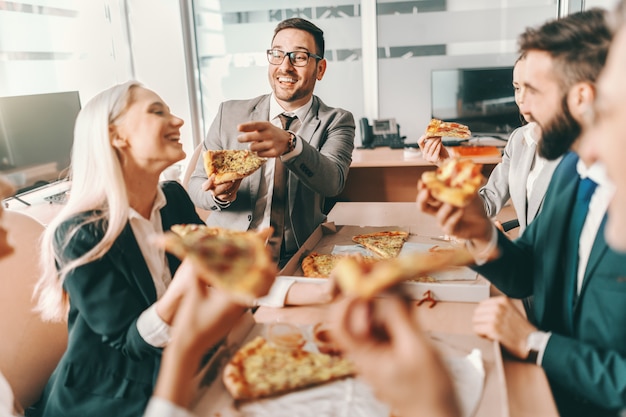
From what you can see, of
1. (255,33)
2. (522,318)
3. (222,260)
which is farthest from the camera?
(255,33)

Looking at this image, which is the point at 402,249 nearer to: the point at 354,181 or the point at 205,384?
the point at 205,384

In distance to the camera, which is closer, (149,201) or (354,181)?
(149,201)

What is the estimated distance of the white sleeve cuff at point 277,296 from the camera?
5.56 ft

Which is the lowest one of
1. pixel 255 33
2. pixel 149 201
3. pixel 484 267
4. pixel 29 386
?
pixel 29 386

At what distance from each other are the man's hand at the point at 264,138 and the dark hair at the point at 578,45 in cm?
101

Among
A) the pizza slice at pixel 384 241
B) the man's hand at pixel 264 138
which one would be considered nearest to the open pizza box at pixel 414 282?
the pizza slice at pixel 384 241

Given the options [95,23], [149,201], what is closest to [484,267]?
[149,201]

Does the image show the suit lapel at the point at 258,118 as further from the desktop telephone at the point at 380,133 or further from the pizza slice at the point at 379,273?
the desktop telephone at the point at 380,133

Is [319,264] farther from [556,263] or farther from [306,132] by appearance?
[306,132]

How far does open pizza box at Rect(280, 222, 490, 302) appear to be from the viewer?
169 centimetres

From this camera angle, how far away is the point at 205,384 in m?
→ 1.26

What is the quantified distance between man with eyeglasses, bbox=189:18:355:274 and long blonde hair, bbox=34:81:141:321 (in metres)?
0.86

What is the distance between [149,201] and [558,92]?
128 centimetres

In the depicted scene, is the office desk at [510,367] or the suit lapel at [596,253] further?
the suit lapel at [596,253]
